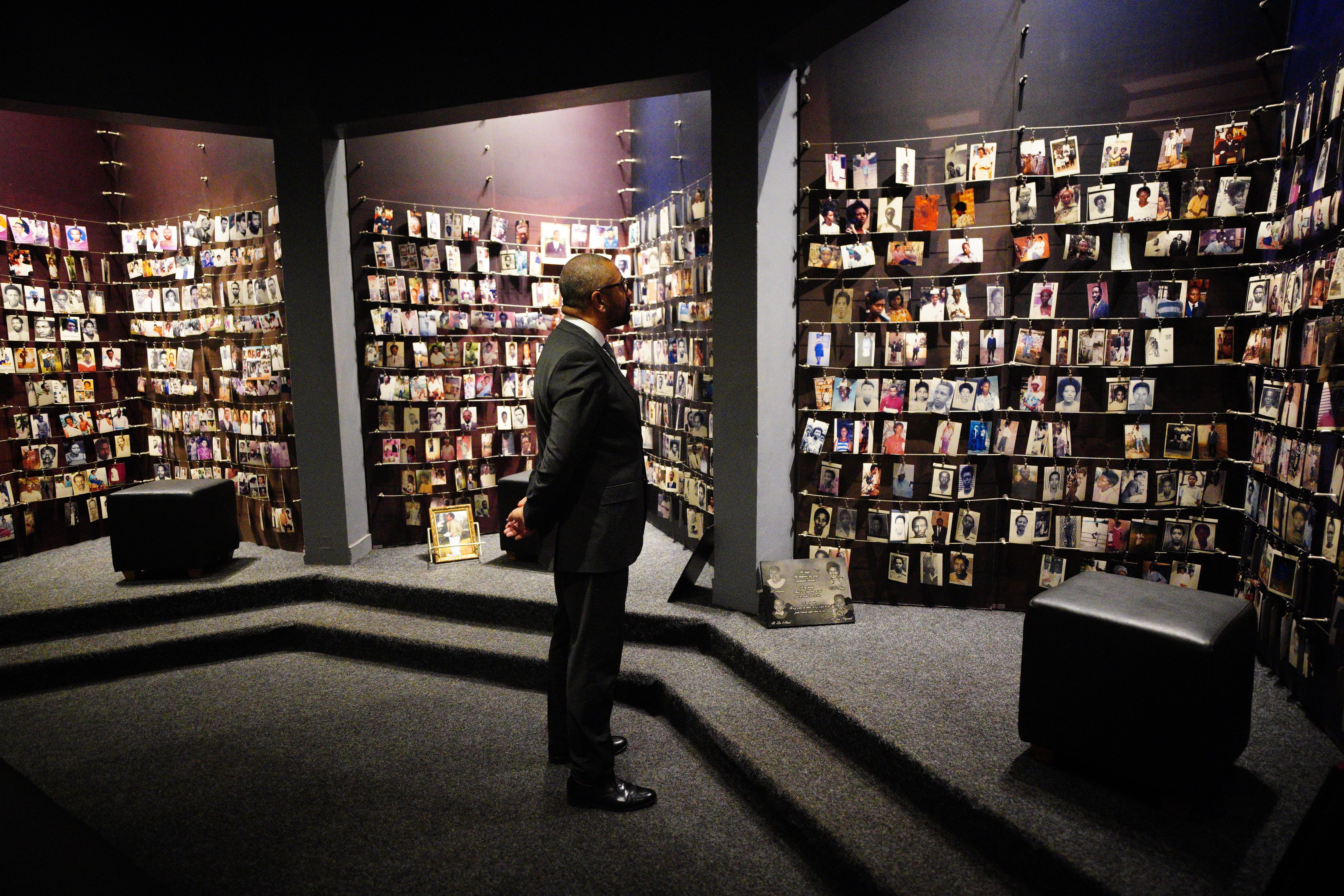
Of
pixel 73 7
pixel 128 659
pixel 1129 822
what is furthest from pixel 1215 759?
pixel 73 7

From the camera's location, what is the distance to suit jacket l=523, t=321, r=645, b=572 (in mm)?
2414

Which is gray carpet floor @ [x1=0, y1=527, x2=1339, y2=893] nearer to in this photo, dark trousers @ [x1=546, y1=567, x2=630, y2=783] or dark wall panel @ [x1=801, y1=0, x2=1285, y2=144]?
dark trousers @ [x1=546, y1=567, x2=630, y2=783]

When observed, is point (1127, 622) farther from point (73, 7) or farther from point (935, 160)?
point (73, 7)

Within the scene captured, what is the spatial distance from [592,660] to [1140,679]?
1.68 metres

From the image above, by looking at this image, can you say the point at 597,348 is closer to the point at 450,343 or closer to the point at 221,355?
the point at 450,343

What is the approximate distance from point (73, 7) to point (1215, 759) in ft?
20.0

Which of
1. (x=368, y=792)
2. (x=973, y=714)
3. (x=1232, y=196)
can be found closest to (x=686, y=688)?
(x=973, y=714)

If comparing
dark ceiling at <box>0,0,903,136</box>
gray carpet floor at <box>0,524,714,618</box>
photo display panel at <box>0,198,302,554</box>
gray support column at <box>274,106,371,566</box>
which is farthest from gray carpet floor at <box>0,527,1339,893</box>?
dark ceiling at <box>0,0,903,136</box>

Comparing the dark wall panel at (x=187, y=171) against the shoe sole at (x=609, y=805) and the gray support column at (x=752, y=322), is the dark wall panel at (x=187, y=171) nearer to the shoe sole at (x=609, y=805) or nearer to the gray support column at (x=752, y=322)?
the gray support column at (x=752, y=322)

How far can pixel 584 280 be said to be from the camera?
2.53m

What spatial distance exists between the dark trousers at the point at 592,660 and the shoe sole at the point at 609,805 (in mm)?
85

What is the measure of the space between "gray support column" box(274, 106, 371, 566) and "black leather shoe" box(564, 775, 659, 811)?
2.83 m

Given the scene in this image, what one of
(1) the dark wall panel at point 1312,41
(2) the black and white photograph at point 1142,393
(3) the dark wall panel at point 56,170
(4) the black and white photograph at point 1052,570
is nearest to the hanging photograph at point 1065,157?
(1) the dark wall panel at point 1312,41

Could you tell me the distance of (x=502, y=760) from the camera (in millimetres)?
3008
